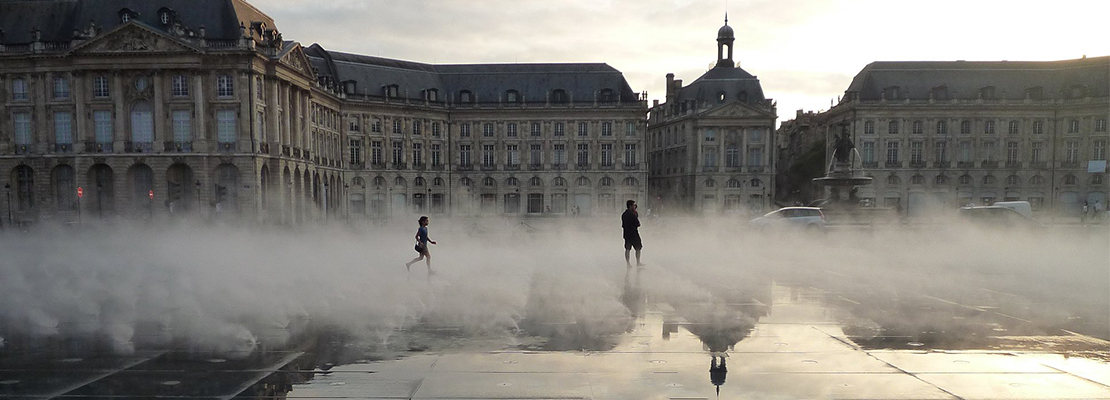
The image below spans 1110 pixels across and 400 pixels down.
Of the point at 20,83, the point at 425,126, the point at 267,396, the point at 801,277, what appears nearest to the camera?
the point at 267,396

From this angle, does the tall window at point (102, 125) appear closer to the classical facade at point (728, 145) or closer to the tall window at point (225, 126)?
the tall window at point (225, 126)

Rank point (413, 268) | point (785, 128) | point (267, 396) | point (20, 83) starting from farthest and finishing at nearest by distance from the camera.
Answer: point (785, 128)
point (20, 83)
point (413, 268)
point (267, 396)

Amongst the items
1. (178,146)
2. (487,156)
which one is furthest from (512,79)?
(178,146)

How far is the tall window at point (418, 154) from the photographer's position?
78312 mm

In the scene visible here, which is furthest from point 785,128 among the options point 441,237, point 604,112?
point 441,237

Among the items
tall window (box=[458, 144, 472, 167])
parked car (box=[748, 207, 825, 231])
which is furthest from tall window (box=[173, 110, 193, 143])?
parked car (box=[748, 207, 825, 231])

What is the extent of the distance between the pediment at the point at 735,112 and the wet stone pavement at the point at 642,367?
240 feet

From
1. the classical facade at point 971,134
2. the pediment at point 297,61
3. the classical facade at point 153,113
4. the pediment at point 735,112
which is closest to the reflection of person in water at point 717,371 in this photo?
the classical facade at point 153,113

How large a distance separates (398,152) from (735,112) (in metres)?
38.7

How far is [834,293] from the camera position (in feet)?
50.8

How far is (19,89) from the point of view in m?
55.0

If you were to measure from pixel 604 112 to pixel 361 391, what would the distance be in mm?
74077

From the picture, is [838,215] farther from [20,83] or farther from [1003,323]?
[20,83]

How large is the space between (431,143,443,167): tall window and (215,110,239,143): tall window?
28305 mm
